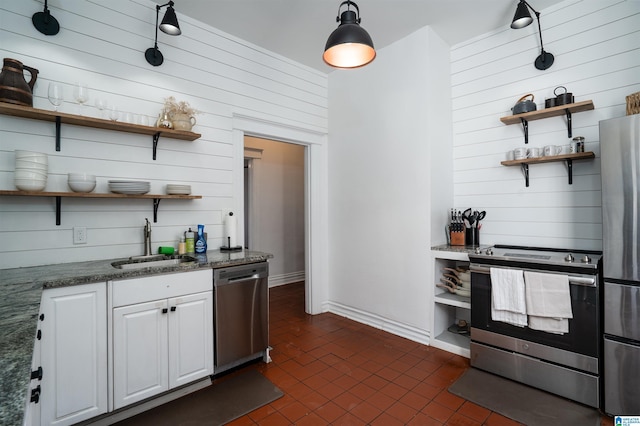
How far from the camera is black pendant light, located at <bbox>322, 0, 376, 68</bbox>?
1932 millimetres

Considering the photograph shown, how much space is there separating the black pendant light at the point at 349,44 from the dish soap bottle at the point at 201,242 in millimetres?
1819

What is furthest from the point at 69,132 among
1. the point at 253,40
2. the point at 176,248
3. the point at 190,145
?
the point at 253,40

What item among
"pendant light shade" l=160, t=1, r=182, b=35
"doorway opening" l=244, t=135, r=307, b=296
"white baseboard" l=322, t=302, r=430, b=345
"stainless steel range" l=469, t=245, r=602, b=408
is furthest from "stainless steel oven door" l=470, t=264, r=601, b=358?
"doorway opening" l=244, t=135, r=307, b=296

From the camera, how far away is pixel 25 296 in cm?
143

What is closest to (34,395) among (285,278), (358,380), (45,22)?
(358,380)

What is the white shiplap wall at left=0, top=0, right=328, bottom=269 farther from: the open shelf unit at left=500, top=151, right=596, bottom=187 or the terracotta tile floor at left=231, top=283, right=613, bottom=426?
the open shelf unit at left=500, top=151, right=596, bottom=187

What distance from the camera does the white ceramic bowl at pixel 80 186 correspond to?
85.7 inches

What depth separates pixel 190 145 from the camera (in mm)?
2898

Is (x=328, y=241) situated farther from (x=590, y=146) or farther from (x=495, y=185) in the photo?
(x=590, y=146)

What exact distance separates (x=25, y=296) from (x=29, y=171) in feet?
3.38

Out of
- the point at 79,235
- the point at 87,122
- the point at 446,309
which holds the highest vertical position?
the point at 87,122

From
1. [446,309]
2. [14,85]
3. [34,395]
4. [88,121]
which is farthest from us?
[446,309]

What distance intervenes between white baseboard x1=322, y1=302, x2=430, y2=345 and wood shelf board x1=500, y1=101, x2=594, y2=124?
2250 millimetres

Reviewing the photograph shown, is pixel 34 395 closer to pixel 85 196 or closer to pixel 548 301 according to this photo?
pixel 85 196
